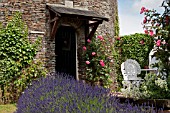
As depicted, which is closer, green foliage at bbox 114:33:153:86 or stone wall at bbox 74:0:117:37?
stone wall at bbox 74:0:117:37

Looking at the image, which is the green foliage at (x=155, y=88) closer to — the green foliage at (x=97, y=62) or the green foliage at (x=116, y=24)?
the green foliage at (x=97, y=62)

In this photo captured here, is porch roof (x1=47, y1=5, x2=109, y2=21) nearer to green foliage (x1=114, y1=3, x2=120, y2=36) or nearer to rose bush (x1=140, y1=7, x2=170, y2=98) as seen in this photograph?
green foliage (x1=114, y1=3, x2=120, y2=36)

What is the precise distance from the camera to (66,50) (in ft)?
31.9

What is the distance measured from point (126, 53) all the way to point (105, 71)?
230cm

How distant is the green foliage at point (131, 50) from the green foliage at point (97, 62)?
134 centimetres

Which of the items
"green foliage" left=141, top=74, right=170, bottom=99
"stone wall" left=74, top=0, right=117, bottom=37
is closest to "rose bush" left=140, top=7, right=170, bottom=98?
"green foliage" left=141, top=74, right=170, bottom=99

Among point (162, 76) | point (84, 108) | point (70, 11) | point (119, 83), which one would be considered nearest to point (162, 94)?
point (162, 76)

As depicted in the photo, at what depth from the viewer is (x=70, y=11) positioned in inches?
353

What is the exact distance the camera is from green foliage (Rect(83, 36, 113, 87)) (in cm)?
972

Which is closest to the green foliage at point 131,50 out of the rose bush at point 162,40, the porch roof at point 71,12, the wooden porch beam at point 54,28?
the porch roof at point 71,12

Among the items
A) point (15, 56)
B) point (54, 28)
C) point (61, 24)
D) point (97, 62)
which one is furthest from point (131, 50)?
point (15, 56)

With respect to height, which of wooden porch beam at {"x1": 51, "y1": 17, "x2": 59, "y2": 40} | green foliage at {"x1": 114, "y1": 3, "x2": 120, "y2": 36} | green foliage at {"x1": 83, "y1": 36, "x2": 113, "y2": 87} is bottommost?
green foliage at {"x1": 83, "y1": 36, "x2": 113, "y2": 87}

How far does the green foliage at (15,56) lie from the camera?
838cm

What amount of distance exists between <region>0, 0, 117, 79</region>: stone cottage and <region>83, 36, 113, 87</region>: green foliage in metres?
0.30
